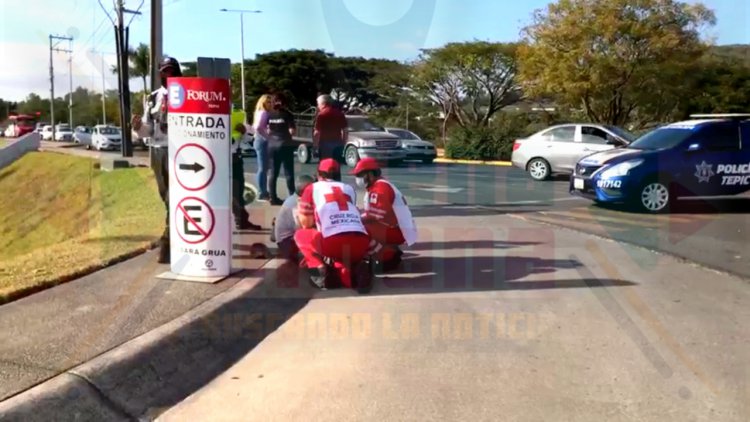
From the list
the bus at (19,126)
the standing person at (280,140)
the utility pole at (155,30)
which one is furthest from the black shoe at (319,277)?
the bus at (19,126)

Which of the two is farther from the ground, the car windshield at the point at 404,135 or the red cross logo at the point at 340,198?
the car windshield at the point at 404,135

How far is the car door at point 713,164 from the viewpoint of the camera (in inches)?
461

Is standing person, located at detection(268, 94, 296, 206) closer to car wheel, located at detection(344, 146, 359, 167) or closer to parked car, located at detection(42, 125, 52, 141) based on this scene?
car wheel, located at detection(344, 146, 359, 167)

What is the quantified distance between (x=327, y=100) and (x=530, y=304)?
5.29m

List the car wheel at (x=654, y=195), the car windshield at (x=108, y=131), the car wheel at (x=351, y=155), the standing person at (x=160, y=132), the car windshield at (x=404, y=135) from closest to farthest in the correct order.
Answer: the standing person at (x=160, y=132)
the car wheel at (x=654, y=195)
the car wheel at (x=351, y=155)
the car windshield at (x=404, y=135)
the car windshield at (x=108, y=131)

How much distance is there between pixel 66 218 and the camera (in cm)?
1886

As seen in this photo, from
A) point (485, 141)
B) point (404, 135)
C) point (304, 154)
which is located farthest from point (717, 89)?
point (304, 154)

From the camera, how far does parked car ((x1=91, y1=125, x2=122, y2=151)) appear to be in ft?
138

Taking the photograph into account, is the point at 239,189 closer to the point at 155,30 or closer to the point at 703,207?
the point at 155,30

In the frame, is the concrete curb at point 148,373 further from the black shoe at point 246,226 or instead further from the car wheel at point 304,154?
the car wheel at point 304,154

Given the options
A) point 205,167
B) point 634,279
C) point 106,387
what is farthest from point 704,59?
point 106,387

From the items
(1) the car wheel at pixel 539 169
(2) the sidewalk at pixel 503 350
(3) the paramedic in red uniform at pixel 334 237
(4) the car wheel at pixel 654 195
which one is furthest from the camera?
(1) the car wheel at pixel 539 169

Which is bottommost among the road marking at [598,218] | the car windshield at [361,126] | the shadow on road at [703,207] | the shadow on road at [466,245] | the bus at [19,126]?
the shadow on road at [466,245]

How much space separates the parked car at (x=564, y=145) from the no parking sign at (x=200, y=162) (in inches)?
522
